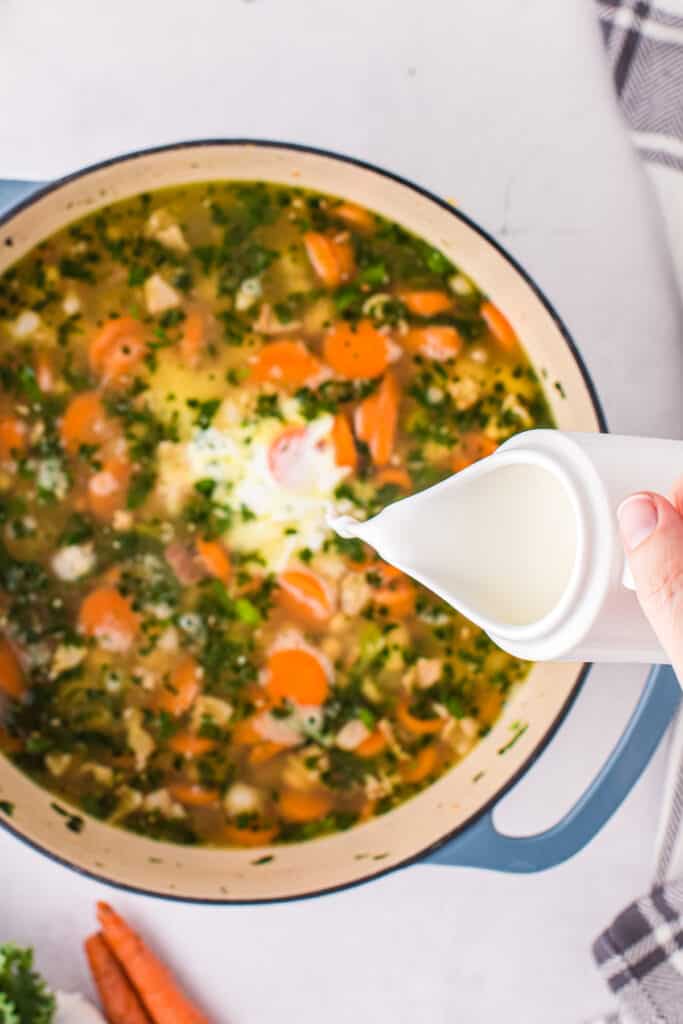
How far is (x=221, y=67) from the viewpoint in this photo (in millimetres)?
1946

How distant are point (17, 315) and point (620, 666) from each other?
1277 mm

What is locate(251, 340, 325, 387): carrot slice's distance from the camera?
199 centimetres

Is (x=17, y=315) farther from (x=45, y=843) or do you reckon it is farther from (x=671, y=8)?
(x=671, y=8)

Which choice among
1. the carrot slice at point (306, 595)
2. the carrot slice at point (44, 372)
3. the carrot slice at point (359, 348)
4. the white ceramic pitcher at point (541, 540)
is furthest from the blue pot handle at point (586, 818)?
the carrot slice at point (44, 372)

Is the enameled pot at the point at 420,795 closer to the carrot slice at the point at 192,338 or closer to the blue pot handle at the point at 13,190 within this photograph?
the blue pot handle at the point at 13,190

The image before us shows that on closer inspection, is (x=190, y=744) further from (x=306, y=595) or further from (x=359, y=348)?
(x=359, y=348)

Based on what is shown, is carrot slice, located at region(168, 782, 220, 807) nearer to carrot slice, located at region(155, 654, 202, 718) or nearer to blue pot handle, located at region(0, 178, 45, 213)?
carrot slice, located at region(155, 654, 202, 718)

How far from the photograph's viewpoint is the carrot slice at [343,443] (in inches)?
79.0

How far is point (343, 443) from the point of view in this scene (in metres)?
2.01

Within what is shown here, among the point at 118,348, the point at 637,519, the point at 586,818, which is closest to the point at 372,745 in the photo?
the point at 586,818

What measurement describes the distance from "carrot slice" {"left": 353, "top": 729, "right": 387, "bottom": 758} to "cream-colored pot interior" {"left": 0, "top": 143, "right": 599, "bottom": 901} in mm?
114

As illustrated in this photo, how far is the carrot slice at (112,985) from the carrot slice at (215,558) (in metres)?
0.70

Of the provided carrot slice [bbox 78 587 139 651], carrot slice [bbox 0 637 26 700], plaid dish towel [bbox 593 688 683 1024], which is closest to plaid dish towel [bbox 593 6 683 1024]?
plaid dish towel [bbox 593 688 683 1024]

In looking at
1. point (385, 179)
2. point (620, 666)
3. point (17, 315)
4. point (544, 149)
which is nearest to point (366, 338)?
point (385, 179)
